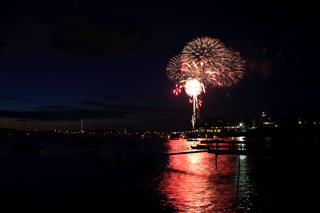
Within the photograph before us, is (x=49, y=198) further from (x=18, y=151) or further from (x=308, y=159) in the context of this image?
(x=18, y=151)

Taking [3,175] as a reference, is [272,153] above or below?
above

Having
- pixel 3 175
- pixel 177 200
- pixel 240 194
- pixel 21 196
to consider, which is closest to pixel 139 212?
pixel 177 200

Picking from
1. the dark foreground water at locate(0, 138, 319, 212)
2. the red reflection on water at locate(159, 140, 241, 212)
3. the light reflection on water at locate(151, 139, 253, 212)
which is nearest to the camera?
the light reflection on water at locate(151, 139, 253, 212)

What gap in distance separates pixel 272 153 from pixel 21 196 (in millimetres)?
28345

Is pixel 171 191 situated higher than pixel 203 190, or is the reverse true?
pixel 203 190

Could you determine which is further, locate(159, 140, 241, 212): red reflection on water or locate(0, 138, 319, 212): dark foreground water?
locate(0, 138, 319, 212): dark foreground water

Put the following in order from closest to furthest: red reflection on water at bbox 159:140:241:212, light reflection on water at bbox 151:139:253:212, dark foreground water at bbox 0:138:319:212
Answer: light reflection on water at bbox 151:139:253:212 < red reflection on water at bbox 159:140:241:212 < dark foreground water at bbox 0:138:319:212

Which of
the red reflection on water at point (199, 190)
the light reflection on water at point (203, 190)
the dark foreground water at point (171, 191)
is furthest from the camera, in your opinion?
the dark foreground water at point (171, 191)

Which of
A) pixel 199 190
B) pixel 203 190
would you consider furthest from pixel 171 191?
pixel 203 190

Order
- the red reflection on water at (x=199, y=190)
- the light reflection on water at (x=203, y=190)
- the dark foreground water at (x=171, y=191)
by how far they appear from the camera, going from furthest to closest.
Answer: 1. the dark foreground water at (x=171, y=191)
2. the red reflection on water at (x=199, y=190)
3. the light reflection on water at (x=203, y=190)

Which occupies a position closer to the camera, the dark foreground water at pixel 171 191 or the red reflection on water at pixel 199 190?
the red reflection on water at pixel 199 190

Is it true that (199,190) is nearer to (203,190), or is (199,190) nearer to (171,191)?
(203,190)

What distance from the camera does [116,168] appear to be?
43750 millimetres

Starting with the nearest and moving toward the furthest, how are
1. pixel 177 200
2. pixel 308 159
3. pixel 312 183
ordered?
pixel 177 200 < pixel 312 183 < pixel 308 159
